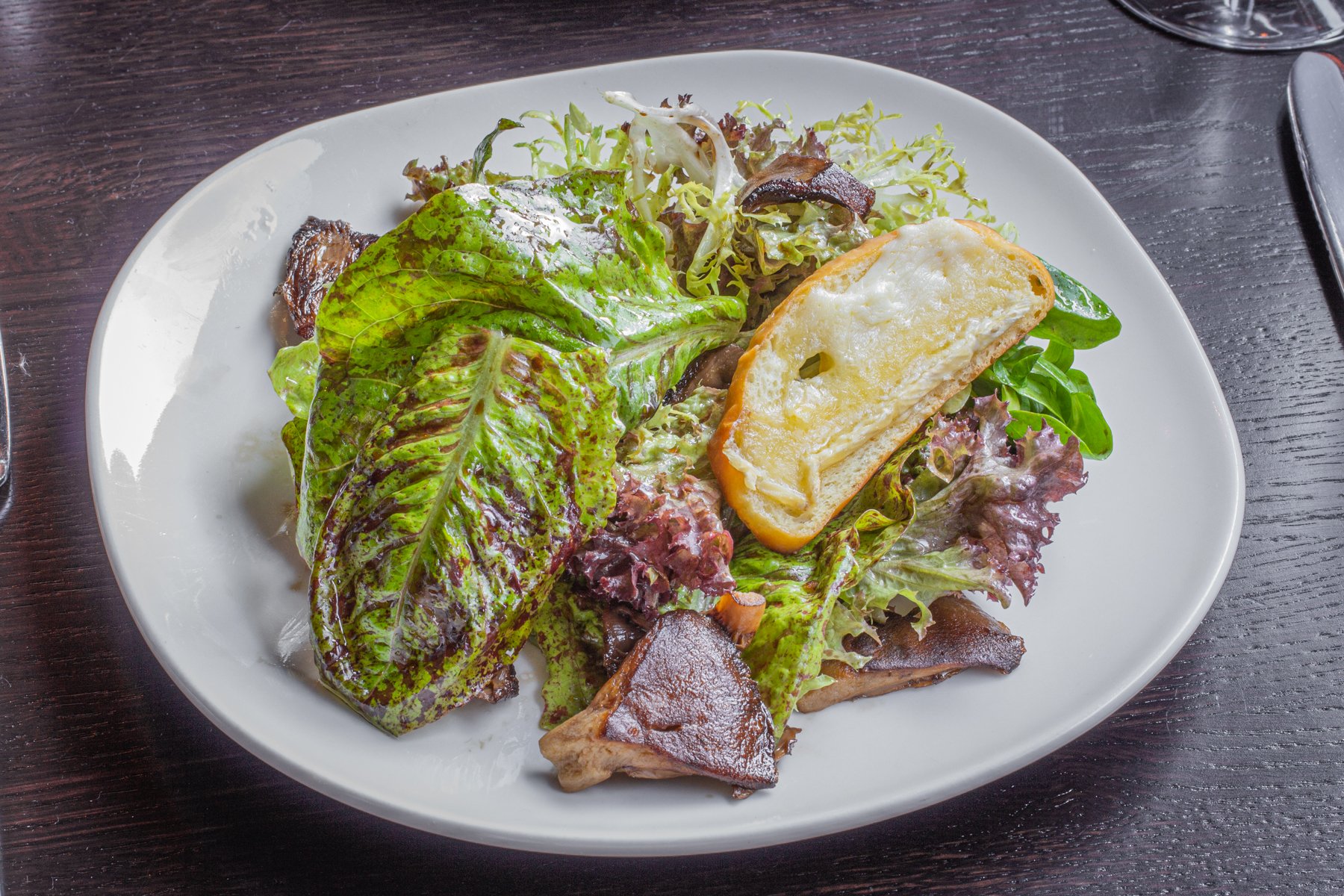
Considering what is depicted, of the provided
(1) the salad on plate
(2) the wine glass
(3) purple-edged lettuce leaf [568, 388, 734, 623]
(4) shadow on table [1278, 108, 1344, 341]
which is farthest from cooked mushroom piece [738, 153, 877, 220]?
(2) the wine glass

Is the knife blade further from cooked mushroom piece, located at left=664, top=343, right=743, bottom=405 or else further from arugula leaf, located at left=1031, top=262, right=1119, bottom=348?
cooked mushroom piece, located at left=664, top=343, right=743, bottom=405

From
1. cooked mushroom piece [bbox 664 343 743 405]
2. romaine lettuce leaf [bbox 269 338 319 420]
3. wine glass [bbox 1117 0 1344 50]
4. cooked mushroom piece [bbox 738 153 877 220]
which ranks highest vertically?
cooked mushroom piece [bbox 738 153 877 220]

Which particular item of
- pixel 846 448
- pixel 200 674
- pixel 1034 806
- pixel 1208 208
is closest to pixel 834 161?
pixel 846 448

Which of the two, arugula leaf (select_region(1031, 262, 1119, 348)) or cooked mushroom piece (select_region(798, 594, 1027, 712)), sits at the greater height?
arugula leaf (select_region(1031, 262, 1119, 348))

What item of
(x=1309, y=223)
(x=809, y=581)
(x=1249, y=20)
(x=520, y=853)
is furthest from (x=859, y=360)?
(x=1249, y=20)

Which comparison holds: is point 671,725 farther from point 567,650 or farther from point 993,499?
point 993,499

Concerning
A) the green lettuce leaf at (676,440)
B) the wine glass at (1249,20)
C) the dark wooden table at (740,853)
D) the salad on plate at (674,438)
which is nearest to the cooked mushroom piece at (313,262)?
the salad on plate at (674,438)
